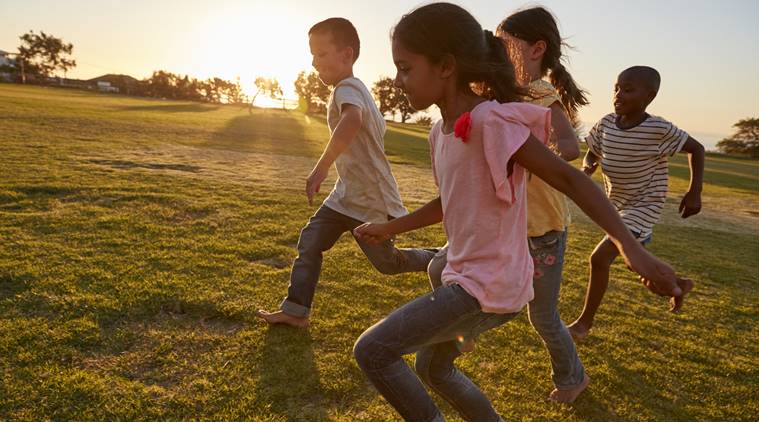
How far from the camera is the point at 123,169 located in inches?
350

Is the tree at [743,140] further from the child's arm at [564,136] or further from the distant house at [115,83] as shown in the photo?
the distant house at [115,83]

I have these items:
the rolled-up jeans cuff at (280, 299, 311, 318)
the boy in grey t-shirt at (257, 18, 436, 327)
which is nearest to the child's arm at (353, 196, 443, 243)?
the boy in grey t-shirt at (257, 18, 436, 327)

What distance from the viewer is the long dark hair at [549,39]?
8.66 ft

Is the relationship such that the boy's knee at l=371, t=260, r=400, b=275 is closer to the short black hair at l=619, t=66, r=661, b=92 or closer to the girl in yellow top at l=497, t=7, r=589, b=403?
the girl in yellow top at l=497, t=7, r=589, b=403

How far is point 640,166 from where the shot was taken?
3.35m

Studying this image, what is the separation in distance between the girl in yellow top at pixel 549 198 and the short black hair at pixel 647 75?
821 mm

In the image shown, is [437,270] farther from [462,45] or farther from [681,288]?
[681,288]

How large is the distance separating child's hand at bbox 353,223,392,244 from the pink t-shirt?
0.48m

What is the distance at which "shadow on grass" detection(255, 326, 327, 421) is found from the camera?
2459 mm

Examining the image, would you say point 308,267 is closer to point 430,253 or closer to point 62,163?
point 430,253

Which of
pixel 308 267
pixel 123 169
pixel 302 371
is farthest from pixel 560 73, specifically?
pixel 123 169

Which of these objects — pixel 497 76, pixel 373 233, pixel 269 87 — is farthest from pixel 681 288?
pixel 269 87

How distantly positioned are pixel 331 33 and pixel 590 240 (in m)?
5.32

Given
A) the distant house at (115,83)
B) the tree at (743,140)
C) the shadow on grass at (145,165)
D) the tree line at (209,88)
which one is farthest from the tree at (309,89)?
the shadow on grass at (145,165)
